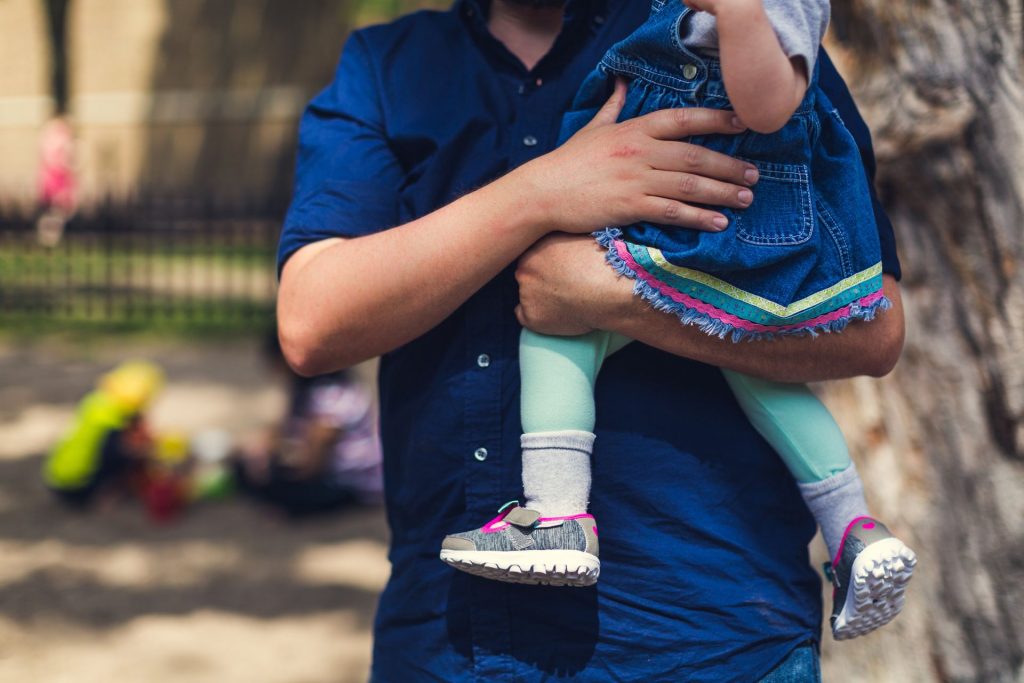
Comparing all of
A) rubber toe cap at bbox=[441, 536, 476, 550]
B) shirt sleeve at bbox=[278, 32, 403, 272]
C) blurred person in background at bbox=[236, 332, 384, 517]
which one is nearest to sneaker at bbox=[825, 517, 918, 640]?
rubber toe cap at bbox=[441, 536, 476, 550]

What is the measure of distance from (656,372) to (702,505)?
20 cm

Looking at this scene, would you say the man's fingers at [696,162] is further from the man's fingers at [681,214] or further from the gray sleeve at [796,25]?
the gray sleeve at [796,25]

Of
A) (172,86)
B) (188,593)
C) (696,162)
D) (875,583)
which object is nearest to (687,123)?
(696,162)

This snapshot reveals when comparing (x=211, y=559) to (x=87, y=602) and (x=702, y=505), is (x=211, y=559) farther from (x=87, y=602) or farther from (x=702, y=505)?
(x=702, y=505)

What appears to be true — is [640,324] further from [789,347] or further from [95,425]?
[95,425]

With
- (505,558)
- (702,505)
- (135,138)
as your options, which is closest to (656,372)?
(702,505)

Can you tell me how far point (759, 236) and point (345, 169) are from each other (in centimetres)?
61

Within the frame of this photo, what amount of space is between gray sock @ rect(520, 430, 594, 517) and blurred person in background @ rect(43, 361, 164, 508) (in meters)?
4.92

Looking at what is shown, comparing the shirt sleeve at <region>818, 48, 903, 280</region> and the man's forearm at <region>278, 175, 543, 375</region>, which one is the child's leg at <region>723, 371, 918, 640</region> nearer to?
the shirt sleeve at <region>818, 48, 903, 280</region>

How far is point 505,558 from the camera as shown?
1.49 m

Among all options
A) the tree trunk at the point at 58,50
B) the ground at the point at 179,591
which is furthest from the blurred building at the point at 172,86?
the ground at the point at 179,591

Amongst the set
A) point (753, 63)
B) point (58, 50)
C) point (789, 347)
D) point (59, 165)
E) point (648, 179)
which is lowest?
Result: point (59, 165)

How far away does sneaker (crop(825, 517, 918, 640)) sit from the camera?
1646mm

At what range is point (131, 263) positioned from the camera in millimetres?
11836
